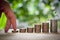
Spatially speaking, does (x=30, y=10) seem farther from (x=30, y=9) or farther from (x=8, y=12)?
(x=8, y=12)

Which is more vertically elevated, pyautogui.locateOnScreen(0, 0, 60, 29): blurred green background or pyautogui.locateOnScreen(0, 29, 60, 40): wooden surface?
pyautogui.locateOnScreen(0, 0, 60, 29): blurred green background

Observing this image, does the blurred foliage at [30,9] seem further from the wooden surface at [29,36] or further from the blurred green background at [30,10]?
the wooden surface at [29,36]

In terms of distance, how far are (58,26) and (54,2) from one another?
221mm

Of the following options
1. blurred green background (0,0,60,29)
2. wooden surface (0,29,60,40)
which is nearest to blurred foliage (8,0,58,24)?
blurred green background (0,0,60,29)

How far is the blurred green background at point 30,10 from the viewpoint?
1470 mm

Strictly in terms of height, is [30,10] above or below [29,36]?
above

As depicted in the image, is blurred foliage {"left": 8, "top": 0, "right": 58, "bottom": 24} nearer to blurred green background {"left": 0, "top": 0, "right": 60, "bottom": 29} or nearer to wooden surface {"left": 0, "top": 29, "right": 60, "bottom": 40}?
blurred green background {"left": 0, "top": 0, "right": 60, "bottom": 29}

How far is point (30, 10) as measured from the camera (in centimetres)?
149

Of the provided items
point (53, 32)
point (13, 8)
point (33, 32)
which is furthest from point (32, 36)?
point (13, 8)

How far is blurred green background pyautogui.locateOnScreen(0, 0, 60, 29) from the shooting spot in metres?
1.47

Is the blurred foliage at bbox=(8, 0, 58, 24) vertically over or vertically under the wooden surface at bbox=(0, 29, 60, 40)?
over

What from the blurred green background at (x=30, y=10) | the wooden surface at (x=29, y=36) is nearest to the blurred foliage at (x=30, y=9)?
the blurred green background at (x=30, y=10)

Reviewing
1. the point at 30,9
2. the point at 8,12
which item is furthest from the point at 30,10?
the point at 8,12

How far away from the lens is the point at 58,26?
1435mm
